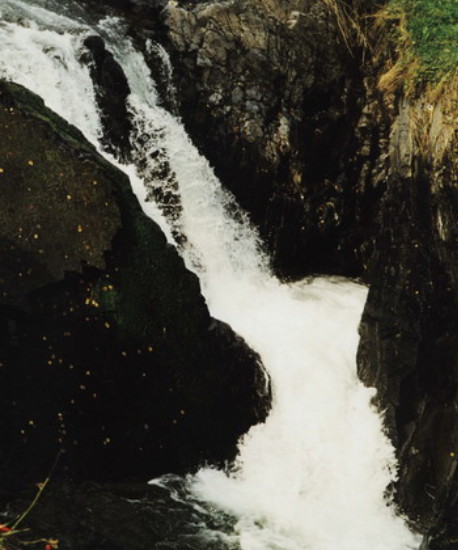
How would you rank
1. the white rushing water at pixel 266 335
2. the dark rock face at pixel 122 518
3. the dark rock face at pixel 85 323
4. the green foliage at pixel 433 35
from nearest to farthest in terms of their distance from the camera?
the dark rock face at pixel 122 518
the dark rock face at pixel 85 323
the white rushing water at pixel 266 335
the green foliage at pixel 433 35

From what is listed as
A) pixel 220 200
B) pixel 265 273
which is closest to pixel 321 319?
pixel 265 273

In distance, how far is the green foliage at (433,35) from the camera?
635cm

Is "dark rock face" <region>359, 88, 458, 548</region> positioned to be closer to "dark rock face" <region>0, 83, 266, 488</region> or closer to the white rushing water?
the white rushing water

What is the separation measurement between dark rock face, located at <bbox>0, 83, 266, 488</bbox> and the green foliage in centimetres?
309

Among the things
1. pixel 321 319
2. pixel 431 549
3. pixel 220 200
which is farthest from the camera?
pixel 220 200

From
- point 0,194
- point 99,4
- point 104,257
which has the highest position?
point 99,4

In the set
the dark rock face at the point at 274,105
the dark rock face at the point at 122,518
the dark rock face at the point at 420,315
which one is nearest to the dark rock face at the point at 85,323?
the dark rock face at the point at 122,518

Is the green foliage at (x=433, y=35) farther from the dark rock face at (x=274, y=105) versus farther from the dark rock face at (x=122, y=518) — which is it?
the dark rock face at (x=122, y=518)

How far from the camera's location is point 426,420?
5484 millimetres

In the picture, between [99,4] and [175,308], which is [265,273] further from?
[99,4]

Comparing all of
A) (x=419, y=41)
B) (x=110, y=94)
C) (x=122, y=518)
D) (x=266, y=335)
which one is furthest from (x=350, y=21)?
(x=122, y=518)

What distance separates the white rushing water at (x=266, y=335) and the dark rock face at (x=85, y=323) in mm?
797

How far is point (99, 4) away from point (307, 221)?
13.8 feet

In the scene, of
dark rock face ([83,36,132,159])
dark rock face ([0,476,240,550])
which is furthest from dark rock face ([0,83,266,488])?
dark rock face ([83,36,132,159])
